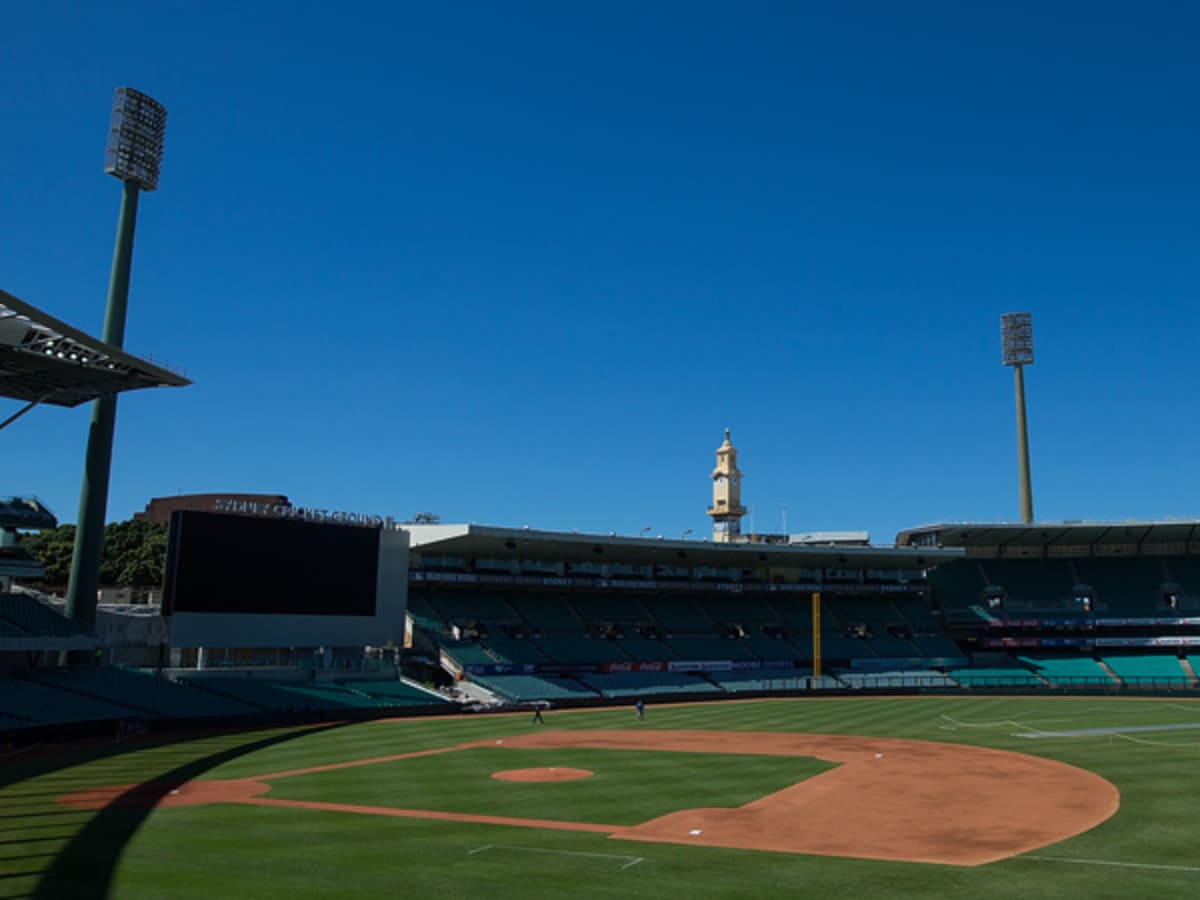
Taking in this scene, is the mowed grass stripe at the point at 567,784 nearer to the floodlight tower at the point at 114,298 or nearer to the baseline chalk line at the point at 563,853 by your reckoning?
the baseline chalk line at the point at 563,853

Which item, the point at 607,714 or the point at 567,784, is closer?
the point at 567,784

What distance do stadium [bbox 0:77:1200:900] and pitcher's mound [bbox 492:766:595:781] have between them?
0.86 ft

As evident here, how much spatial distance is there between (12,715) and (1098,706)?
64465mm

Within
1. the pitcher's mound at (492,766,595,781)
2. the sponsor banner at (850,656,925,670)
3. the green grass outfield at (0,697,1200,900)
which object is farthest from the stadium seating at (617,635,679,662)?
the pitcher's mound at (492,766,595,781)

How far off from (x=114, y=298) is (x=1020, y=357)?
92935 millimetres

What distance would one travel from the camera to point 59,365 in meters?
41.8

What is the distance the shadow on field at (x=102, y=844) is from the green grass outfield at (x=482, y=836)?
8 cm

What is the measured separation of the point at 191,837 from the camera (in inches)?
920

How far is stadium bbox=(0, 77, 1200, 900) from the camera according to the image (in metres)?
21.1

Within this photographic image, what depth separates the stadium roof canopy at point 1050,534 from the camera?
299 feet

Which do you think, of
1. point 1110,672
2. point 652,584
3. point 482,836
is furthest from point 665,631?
point 482,836

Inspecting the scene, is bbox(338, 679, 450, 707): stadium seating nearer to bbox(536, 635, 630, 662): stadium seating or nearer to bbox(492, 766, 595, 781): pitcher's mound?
bbox(536, 635, 630, 662): stadium seating

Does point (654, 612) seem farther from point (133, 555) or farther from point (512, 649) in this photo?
point (133, 555)

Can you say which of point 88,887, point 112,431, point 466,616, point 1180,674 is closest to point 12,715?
point 112,431
